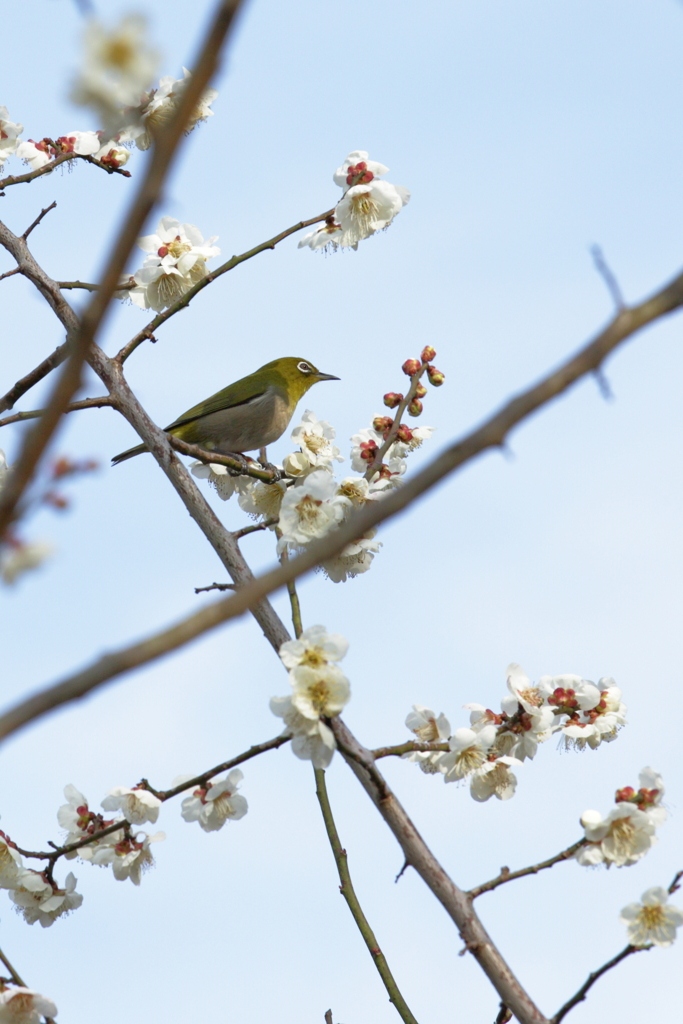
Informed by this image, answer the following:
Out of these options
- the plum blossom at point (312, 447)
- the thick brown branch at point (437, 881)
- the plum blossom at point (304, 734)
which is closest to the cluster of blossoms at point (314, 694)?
the plum blossom at point (304, 734)

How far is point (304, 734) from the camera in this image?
347 cm

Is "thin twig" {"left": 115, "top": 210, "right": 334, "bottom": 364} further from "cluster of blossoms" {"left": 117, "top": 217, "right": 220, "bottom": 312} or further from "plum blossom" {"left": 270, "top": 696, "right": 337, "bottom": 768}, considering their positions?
"plum blossom" {"left": 270, "top": 696, "right": 337, "bottom": 768}

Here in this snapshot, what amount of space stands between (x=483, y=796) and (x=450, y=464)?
10.7 feet

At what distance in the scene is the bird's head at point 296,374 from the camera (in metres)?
10.5

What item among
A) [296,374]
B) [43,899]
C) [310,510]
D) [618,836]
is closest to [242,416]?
[296,374]

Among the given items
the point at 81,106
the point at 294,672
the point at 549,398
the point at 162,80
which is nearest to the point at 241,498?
the point at 162,80

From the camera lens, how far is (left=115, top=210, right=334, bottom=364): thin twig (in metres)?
4.69

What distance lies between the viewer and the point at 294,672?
3459mm

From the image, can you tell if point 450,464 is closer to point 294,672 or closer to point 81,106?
point 81,106

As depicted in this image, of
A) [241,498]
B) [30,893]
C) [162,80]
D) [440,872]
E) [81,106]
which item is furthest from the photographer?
[241,498]

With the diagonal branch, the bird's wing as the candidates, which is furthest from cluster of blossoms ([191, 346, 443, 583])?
the bird's wing

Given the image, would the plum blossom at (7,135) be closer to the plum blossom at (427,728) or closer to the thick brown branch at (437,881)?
the plum blossom at (427,728)

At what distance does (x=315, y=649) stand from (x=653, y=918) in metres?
1.56

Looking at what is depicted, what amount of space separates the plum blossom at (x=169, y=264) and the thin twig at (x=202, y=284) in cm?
62
